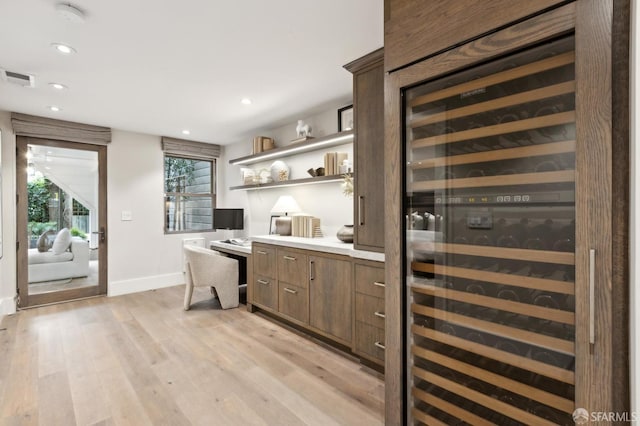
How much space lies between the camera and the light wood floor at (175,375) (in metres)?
1.84

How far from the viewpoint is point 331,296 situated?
262 centimetres

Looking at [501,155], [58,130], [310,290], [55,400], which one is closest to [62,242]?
[58,130]

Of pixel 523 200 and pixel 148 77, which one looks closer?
pixel 523 200

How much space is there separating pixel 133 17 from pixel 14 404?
8.61 feet

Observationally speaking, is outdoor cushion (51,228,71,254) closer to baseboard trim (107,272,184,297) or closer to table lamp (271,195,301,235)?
baseboard trim (107,272,184,297)

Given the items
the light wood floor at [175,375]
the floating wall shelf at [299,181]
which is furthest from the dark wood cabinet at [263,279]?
the floating wall shelf at [299,181]

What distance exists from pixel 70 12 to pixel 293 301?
108 inches

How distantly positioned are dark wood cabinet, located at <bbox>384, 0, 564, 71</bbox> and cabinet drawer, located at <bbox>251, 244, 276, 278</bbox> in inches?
96.8

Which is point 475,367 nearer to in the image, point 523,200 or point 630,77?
point 523,200

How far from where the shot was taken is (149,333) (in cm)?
307

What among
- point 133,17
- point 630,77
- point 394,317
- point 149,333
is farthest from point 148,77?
point 630,77

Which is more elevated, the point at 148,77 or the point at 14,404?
the point at 148,77

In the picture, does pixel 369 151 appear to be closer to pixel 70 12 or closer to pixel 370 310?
pixel 370 310

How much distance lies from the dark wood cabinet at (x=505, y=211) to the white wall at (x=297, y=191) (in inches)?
82.5
